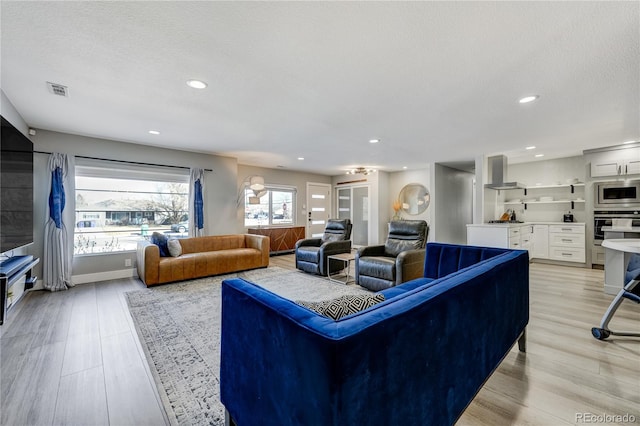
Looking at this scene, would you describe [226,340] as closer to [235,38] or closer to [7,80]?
[235,38]

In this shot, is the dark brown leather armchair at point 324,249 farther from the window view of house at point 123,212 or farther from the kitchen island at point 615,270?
the kitchen island at point 615,270

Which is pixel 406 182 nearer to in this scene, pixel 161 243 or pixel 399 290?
pixel 399 290

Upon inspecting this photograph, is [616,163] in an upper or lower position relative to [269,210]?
upper

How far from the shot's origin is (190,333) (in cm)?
255

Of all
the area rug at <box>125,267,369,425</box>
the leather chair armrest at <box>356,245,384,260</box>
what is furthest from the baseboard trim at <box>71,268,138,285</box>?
the leather chair armrest at <box>356,245,384,260</box>

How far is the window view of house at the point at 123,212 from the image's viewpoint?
4.48 metres

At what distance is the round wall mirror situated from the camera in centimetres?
788

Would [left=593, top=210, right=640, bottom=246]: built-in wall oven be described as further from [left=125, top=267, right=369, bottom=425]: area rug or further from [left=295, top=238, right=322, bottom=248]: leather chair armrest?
[left=295, top=238, right=322, bottom=248]: leather chair armrest

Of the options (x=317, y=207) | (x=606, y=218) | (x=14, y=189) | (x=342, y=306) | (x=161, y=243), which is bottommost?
(x=161, y=243)

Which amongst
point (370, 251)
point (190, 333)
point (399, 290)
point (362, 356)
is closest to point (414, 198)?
point (370, 251)

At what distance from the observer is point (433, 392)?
1032 millimetres

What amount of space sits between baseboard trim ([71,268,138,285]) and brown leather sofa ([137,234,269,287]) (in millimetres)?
411

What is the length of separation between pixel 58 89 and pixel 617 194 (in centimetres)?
851

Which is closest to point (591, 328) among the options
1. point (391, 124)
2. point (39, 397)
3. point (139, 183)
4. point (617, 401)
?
point (617, 401)
